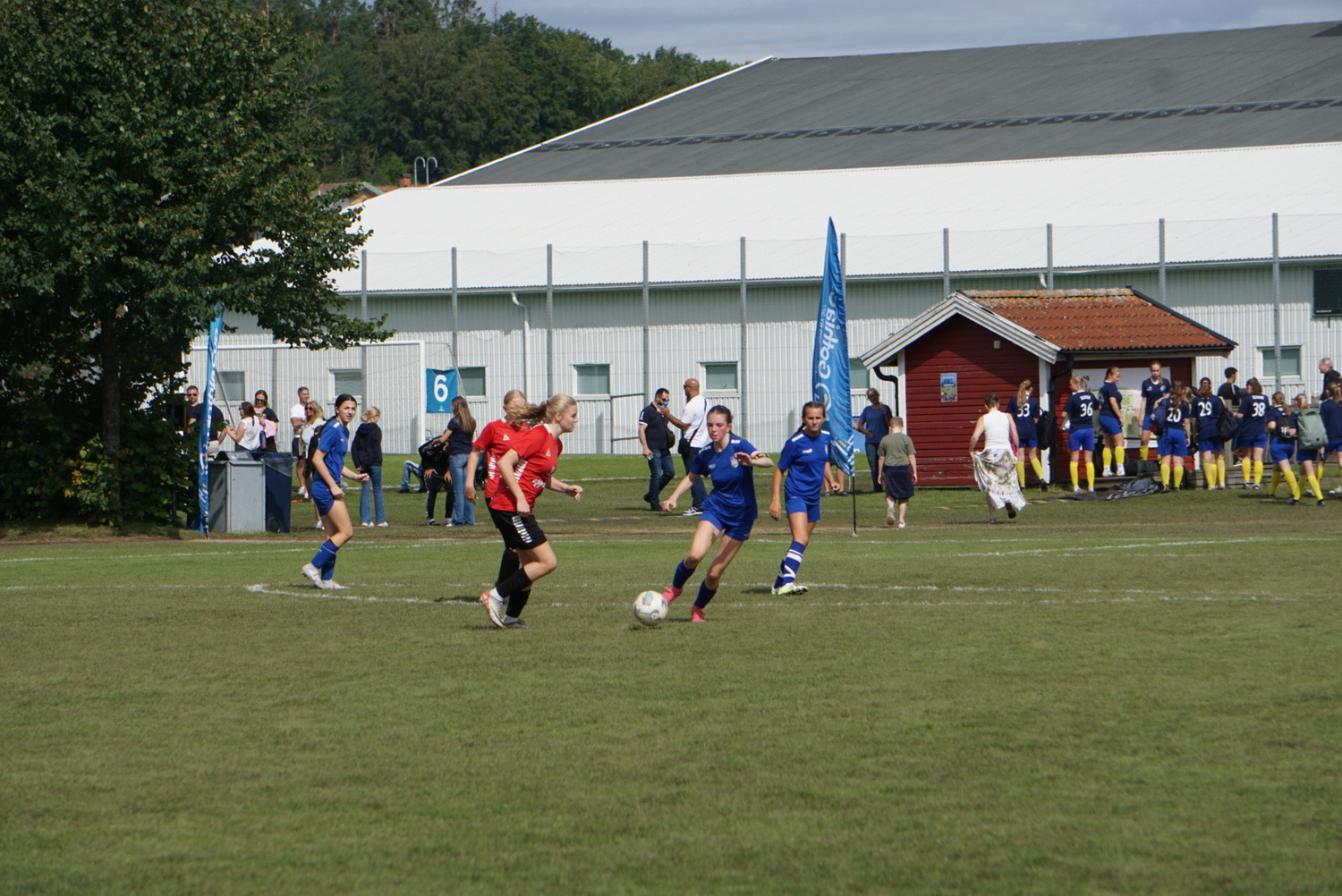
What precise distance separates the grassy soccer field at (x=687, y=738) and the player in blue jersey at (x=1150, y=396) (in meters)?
13.9

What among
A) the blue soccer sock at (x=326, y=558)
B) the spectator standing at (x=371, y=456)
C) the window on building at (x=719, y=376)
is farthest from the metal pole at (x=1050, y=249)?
the blue soccer sock at (x=326, y=558)

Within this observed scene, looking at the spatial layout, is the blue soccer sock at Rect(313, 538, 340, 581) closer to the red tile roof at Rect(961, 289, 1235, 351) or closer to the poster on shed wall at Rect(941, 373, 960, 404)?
the red tile roof at Rect(961, 289, 1235, 351)

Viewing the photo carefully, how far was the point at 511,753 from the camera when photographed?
8047 millimetres

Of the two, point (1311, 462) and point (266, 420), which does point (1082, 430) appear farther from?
point (266, 420)

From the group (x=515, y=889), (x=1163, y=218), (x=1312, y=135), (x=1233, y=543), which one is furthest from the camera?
(x=1312, y=135)

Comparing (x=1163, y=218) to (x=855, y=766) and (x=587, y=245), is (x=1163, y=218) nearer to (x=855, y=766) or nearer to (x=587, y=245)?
(x=587, y=245)

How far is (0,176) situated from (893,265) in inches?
1021

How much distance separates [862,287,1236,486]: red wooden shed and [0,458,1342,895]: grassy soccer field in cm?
1451

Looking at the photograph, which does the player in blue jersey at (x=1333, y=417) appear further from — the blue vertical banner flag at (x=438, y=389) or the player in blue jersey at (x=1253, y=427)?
the blue vertical banner flag at (x=438, y=389)

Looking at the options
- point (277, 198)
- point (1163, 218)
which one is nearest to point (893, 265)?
point (1163, 218)

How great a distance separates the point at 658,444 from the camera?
27312 mm

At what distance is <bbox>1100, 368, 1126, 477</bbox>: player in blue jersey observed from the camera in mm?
28953

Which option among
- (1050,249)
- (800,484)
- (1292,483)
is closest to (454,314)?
(1050,249)

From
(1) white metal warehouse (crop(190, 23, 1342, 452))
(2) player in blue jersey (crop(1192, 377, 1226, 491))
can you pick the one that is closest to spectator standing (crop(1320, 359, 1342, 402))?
(2) player in blue jersey (crop(1192, 377, 1226, 491))
